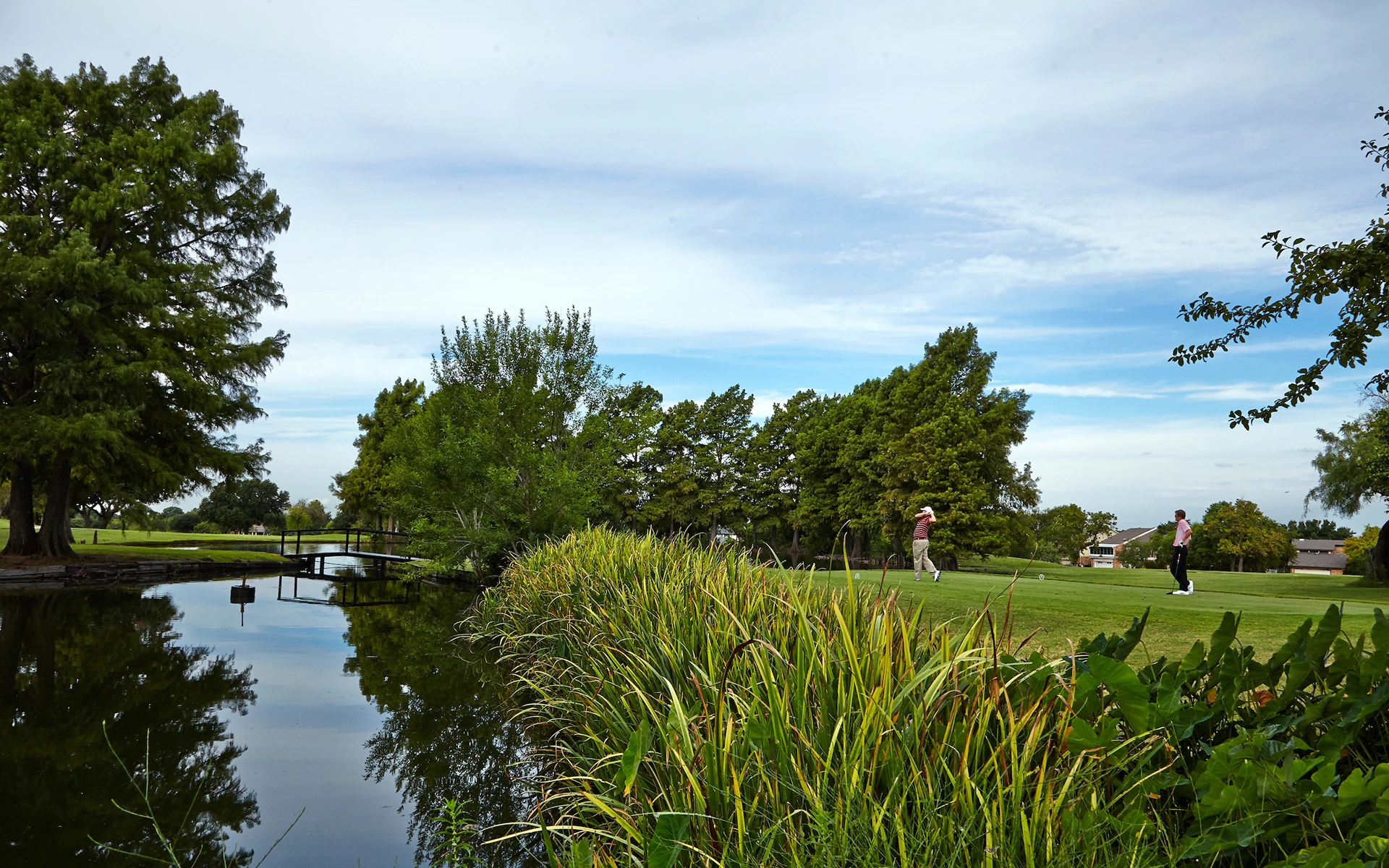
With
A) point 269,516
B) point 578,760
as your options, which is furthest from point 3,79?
point 269,516

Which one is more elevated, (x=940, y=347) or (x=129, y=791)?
(x=940, y=347)

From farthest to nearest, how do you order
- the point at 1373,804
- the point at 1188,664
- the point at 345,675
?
the point at 345,675
the point at 1188,664
the point at 1373,804

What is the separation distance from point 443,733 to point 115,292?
21.1 metres

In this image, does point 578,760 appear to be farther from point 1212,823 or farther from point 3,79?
point 3,79

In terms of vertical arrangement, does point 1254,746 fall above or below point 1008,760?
above

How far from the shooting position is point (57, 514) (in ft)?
75.9

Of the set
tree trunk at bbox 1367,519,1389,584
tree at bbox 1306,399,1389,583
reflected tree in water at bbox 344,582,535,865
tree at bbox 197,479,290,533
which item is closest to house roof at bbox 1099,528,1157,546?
tree at bbox 1306,399,1389,583

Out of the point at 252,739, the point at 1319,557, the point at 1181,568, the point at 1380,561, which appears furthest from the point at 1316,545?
the point at 252,739

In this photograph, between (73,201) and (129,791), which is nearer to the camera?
(129,791)

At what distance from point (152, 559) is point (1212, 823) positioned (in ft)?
93.7

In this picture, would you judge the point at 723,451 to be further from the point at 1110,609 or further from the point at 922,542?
the point at 1110,609

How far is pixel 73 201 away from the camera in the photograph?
21516mm

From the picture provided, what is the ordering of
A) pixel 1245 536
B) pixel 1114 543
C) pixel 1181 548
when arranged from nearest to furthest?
pixel 1181 548, pixel 1245 536, pixel 1114 543

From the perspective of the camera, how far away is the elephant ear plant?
7.26ft
